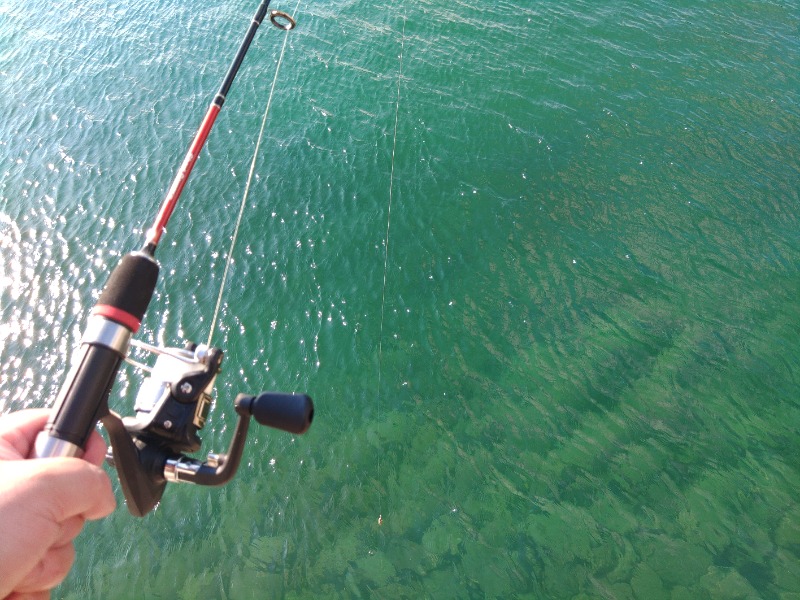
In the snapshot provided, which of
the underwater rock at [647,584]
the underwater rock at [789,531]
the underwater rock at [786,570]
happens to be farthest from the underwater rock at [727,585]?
the underwater rock at [789,531]

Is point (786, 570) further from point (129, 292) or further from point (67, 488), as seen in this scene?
point (67, 488)

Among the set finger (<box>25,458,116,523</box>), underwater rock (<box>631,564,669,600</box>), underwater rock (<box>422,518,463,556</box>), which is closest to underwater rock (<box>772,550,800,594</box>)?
underwater rock (<box>631,564,669,600</box>)

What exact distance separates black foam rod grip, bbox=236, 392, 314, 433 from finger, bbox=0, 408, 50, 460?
31.9 inches

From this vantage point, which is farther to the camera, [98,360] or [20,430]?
[98,360]

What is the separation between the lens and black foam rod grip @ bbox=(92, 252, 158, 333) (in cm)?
252

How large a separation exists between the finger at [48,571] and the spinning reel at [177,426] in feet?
2.30

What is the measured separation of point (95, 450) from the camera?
223 centimetres

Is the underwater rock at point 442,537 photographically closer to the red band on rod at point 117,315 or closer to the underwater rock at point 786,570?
the underwater rock at point 786,570

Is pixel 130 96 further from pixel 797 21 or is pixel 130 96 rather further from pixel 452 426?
pixel 797 21

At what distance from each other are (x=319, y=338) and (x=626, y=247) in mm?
5141

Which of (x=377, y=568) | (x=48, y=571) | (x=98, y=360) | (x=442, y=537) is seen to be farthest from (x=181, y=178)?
(x=442, y=537)

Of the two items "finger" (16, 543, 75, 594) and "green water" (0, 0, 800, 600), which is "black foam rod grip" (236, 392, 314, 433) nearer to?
"finger" (16, 543, 75, 594)

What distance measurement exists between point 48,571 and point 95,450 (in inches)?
23.1

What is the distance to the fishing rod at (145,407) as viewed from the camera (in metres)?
2.21
